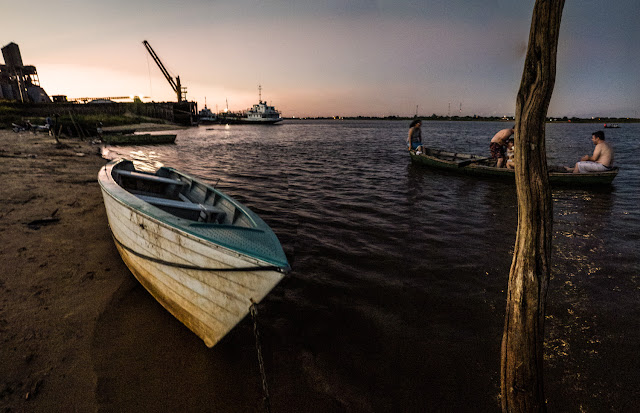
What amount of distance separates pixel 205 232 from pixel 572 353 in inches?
182

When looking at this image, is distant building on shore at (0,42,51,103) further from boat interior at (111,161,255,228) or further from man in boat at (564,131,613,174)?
man in boat at (564,131,613,174)

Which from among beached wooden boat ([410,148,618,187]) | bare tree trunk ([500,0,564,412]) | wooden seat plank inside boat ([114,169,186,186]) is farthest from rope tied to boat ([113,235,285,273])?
beached wooden boat ([410,148,618,187])

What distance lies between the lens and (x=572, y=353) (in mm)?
3396

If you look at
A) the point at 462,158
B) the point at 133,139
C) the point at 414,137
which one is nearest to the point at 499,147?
Answer: the point at 462,158

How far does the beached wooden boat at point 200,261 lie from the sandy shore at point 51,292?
0.83 m

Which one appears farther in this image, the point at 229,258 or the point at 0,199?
the point at 0,199

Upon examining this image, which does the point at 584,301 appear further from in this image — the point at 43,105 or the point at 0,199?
the point at 43,105

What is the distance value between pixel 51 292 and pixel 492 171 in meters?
14.3

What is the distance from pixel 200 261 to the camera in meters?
2.78

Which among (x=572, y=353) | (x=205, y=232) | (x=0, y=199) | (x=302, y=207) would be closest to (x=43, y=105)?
(x=0, y=199)

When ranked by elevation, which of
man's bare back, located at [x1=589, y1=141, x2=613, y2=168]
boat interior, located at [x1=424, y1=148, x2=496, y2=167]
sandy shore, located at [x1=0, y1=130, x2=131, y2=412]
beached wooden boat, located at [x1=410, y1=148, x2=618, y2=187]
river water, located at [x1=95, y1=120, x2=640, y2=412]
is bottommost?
river water, located at [x1=95, y1=120, x2=640, y2=412]

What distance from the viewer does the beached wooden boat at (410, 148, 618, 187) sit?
10352 millimetres

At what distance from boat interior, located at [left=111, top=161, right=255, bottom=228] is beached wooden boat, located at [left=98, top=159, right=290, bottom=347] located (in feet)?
1.05

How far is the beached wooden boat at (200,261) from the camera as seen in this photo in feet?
8.42
